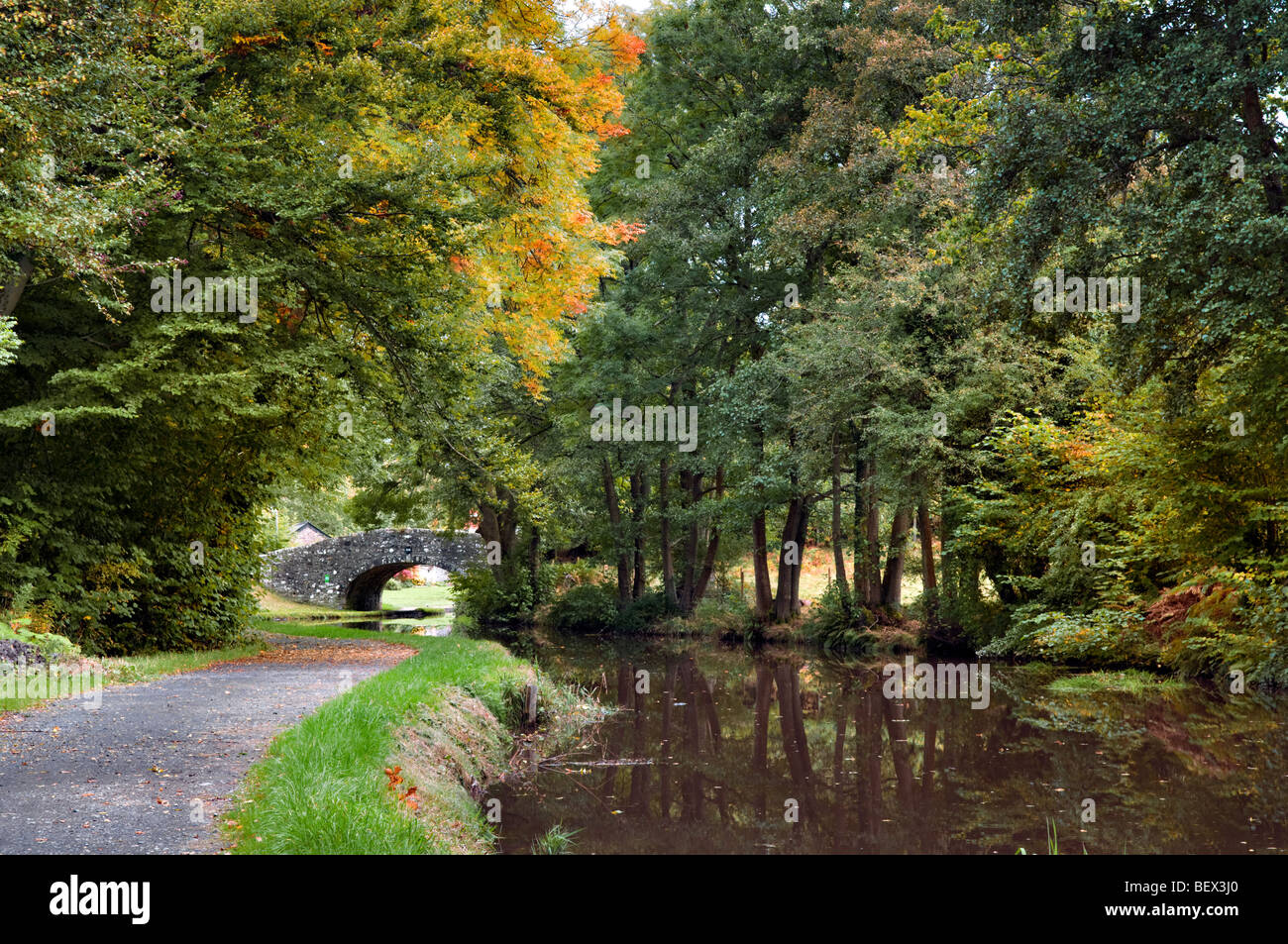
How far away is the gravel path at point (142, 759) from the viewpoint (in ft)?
16.9

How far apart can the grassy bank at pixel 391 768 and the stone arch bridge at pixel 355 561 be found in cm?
2476

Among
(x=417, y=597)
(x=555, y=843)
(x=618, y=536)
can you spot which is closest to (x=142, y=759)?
(x=555, y=843)

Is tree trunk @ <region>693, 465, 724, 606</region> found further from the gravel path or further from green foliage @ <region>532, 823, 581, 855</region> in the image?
green foliage @ <region>532, 823, 581, 855</region>

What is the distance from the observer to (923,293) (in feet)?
64.3

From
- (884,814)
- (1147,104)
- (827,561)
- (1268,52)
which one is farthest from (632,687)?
(827,561)

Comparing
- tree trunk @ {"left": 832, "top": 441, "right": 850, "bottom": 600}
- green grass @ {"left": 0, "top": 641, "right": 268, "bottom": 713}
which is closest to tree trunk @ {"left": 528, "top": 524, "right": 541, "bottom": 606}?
tree trunk @ {"left": 832, "top": 441, "right": 850, "bottom": 600}

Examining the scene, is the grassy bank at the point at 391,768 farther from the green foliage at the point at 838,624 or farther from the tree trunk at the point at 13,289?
the green foliage at the point at 838,624

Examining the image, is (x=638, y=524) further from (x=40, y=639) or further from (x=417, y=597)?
(x=417, y=597)

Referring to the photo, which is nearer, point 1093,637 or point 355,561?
point 1093,637

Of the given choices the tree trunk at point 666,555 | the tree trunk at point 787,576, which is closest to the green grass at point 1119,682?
the tree trunk at point 787,576

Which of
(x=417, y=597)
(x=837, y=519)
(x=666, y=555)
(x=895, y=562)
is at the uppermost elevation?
(x=837, y=519)

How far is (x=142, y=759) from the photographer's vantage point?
7012mm

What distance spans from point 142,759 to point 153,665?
241 inches

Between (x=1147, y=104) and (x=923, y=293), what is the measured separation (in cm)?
800
